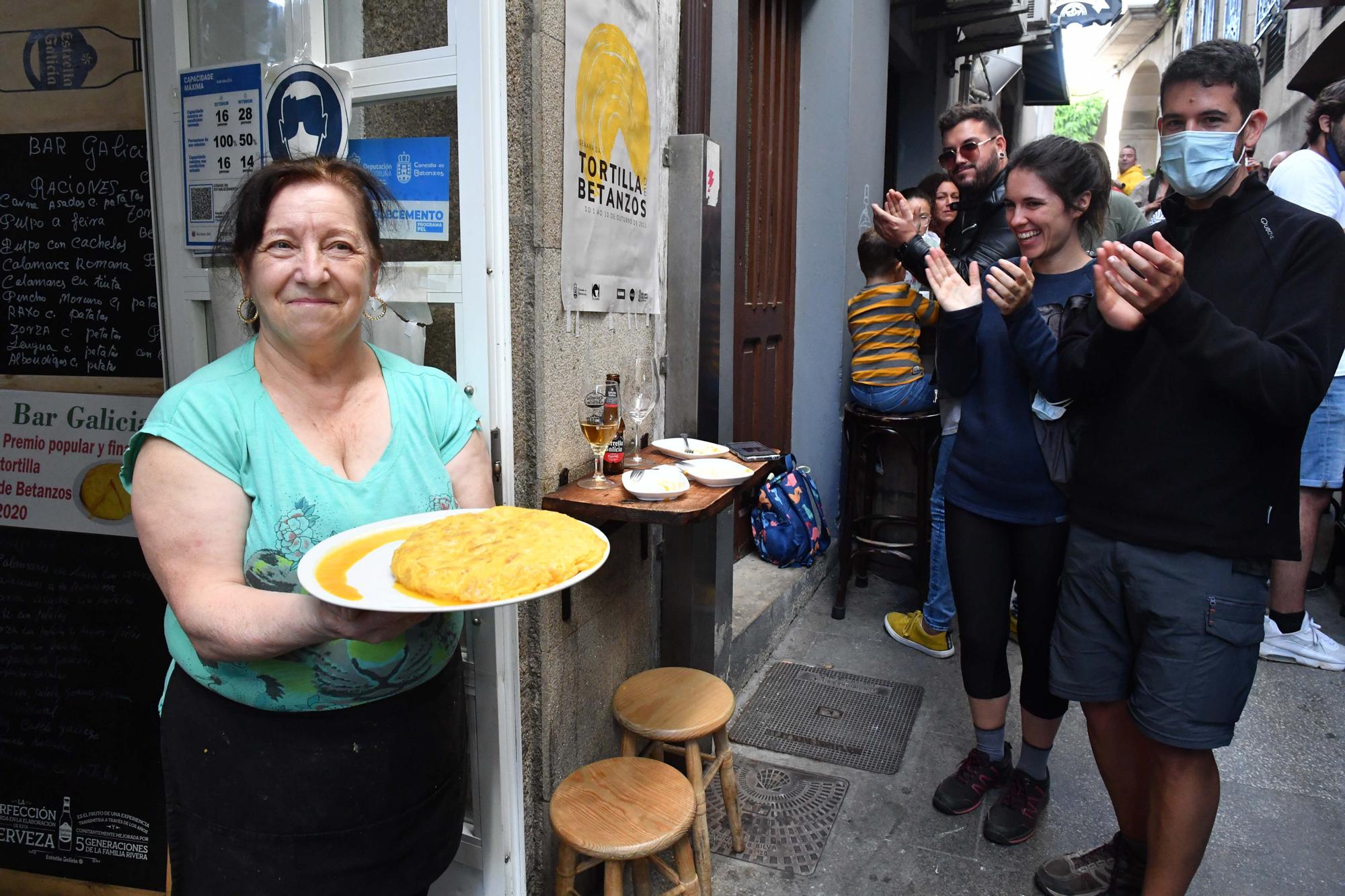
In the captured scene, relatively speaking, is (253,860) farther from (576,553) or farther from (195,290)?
(195,290)

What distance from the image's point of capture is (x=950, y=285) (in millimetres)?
2711

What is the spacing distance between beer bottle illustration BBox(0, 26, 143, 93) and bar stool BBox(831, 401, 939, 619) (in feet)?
12.1

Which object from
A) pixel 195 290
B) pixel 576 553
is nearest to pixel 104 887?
pixel 195 290

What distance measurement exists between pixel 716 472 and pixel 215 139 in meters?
1.57

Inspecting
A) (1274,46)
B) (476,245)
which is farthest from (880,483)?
(1274,46)

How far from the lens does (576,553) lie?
1.43m

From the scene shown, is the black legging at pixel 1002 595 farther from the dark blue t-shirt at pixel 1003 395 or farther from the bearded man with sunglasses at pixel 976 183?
the bearded man with sunglasses at pixel 976 183

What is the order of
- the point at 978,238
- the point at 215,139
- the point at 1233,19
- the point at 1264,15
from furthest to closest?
the point at 1233,19, the point at 1264,15, the point at 978,238, the point at 215,139

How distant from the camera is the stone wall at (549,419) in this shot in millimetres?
2090

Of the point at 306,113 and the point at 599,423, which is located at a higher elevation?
the point at 306,113

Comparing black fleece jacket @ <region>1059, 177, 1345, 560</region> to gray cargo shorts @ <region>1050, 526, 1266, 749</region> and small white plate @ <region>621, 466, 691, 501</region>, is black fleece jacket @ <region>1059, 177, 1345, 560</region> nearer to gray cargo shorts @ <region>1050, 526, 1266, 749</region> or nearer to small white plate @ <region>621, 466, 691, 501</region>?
gray cargo shorts @ <region>1050, 526, 1266, 749</region>

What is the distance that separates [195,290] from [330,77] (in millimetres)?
681

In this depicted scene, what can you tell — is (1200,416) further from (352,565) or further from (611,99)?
(352,565)

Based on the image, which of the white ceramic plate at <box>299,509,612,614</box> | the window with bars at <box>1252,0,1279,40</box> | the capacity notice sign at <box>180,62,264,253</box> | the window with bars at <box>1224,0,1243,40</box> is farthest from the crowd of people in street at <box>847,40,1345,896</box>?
the window with bars at <box>1224,0,1243,40</box>
